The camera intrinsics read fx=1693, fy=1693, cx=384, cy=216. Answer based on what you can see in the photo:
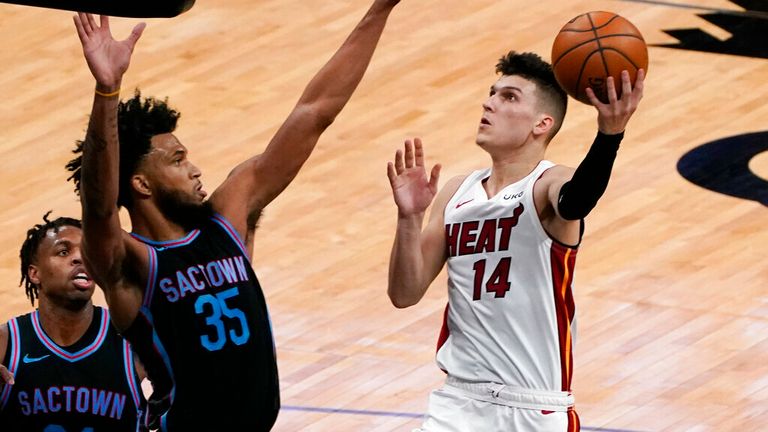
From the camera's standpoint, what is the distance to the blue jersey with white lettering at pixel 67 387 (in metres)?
6.33

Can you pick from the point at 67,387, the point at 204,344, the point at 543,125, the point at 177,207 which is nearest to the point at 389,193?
the point at 543,125

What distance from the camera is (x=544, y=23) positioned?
1268 cm

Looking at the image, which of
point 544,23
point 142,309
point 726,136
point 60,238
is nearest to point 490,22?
point 544,23

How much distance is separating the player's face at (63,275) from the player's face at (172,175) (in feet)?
2.57

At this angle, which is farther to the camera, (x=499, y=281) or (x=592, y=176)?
(x=499, y=281)

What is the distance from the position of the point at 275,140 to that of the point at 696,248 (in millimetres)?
4525

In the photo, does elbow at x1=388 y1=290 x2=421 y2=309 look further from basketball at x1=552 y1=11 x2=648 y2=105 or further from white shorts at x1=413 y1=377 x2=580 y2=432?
basketball at x1=552 y1=11 x2=648 y2=105

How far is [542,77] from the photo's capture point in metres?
6.41

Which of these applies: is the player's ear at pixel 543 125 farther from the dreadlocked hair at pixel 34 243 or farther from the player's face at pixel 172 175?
the dreadlocked hair at pixel 34 243

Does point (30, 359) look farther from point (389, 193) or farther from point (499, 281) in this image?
point (389, 193)

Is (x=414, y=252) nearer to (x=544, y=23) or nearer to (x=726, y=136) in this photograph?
(x=726, y=136)

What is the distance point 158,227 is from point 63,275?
2.92 feet

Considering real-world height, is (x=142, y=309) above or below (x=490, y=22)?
above

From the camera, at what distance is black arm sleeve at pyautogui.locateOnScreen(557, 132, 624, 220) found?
18.2ft
